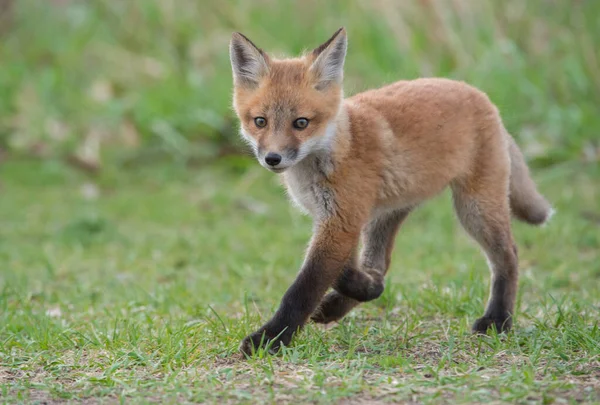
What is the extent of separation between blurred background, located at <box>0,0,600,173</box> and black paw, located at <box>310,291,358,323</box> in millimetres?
4337

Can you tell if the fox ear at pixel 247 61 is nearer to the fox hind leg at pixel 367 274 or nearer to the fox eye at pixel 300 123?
the fox eye at pixel 300 123

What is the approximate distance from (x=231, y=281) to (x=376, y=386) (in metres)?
2.80

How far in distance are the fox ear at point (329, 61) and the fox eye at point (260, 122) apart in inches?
13.4

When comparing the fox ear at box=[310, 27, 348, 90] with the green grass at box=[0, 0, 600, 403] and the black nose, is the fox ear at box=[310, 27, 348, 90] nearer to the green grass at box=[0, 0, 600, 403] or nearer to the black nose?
the black nose

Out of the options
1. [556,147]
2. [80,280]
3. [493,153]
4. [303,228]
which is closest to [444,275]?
[493,153]

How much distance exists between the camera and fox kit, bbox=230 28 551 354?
428cm

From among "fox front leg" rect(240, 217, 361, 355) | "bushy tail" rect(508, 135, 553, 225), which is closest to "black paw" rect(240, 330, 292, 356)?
"fox front leg" rect(240, 217, 361, 355)

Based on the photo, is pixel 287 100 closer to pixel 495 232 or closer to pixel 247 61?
pixel 247 61

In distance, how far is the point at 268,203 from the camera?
8.95 m

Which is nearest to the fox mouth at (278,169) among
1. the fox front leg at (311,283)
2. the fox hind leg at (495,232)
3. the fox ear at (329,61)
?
the fox front leg at (311,283)

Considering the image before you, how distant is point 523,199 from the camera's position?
5.29 metres

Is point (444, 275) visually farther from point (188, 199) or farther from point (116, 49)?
point (116, 49)

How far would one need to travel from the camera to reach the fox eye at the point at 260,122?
14.2 ft

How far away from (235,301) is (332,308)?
3.46 feet
